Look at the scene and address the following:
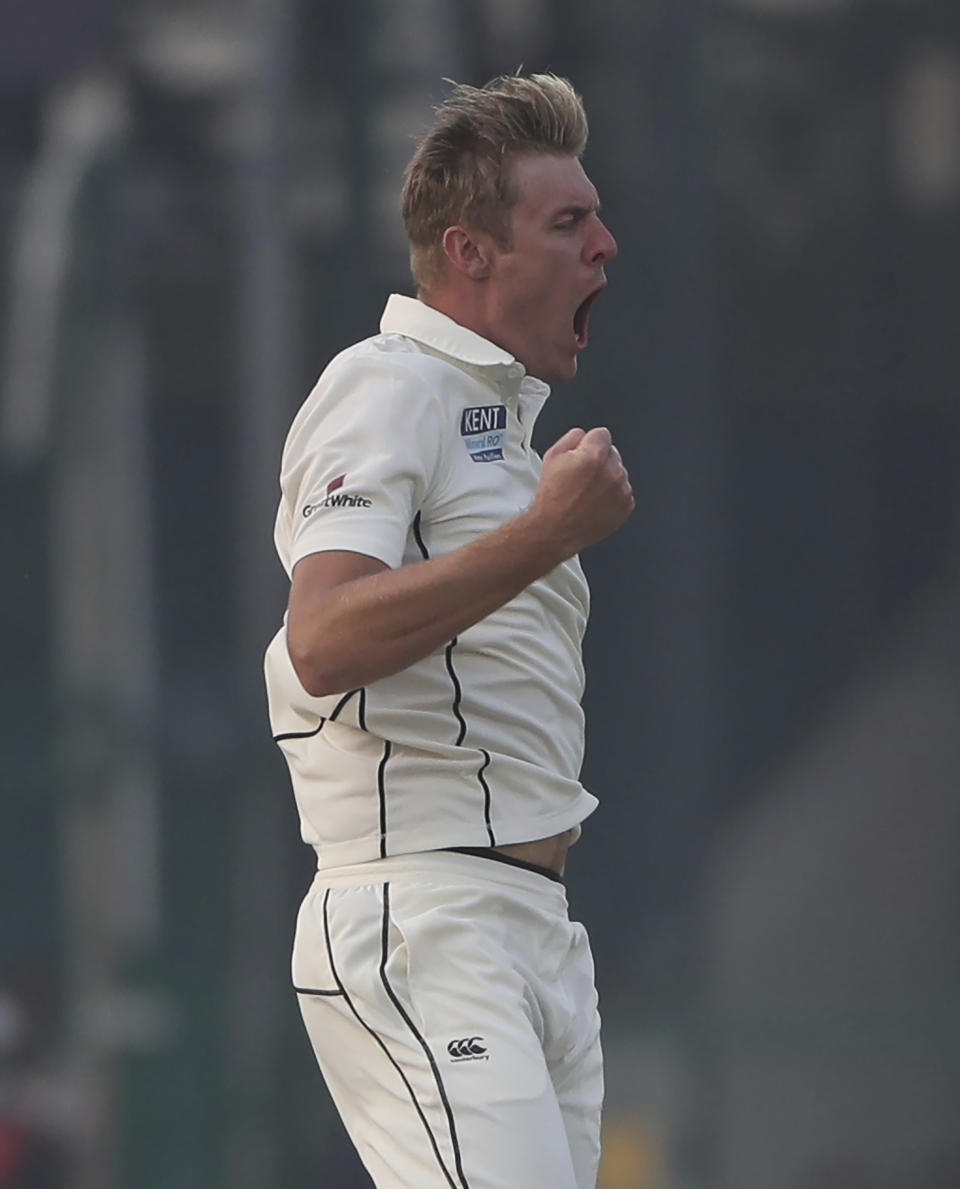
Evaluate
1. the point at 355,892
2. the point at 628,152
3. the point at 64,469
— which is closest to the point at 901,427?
the point at 628,152

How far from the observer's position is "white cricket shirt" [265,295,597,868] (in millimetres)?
2436

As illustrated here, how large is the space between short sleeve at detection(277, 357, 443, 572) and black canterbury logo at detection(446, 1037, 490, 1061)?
1.80 feet

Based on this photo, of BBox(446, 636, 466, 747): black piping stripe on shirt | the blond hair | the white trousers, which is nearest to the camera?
the white trousers

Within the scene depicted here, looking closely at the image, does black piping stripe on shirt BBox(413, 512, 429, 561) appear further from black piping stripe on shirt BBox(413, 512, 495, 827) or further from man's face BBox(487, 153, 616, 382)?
man's face BBox(487, 153, 616, 382)

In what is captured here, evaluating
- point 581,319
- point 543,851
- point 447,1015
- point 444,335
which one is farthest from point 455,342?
point 447,1015

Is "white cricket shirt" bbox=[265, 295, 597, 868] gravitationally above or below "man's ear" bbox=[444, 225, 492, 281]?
below

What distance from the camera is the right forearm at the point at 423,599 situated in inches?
88.1

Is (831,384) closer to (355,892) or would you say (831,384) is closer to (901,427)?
(901,427)

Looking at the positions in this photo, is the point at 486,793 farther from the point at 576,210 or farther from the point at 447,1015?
the point at 576,210

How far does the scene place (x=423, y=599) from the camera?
224 cm

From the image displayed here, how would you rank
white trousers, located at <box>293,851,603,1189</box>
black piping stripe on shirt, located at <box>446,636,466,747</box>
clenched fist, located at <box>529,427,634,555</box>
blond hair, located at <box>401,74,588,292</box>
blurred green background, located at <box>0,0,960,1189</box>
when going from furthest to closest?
blurred green background, located at <box>0,0,960,1189</box> → blond hair, located at <box>401,74,588,292</box> → black piping stripe on shirt, located at <box>446,636,466,747</box> → white trousers, located at <box>293,851,603,1189</box> → clenched fist, located at <box>529,427,634,555</box>

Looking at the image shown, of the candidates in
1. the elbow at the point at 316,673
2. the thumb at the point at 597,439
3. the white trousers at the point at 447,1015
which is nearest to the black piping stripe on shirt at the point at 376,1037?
the white trousers at the point at 447,1015

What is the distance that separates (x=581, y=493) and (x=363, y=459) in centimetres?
28

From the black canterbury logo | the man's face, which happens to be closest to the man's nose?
the man's face
